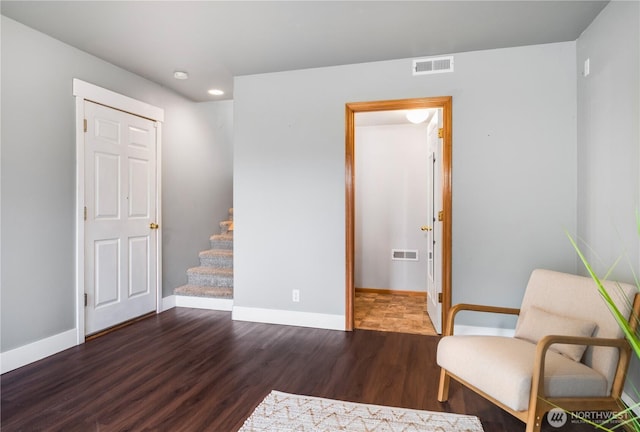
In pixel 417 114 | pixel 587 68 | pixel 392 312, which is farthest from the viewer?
pixel 392 312

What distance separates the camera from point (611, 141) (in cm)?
231

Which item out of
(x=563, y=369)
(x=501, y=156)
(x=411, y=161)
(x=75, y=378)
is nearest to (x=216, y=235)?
(x=75, y=378)

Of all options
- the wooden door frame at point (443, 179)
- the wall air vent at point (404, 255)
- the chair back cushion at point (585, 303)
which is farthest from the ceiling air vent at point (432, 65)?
the wall air vent at point (404, 255)

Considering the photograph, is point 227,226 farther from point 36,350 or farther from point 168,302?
point 36,350

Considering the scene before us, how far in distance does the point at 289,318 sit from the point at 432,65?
277 cm

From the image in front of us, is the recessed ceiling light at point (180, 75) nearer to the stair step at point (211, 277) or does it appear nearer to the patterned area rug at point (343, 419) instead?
the stair step at point (211, 277)

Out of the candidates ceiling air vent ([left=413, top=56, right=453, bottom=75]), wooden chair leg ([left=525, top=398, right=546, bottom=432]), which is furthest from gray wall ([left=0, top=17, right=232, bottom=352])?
wooden chair leg ([left=525, top=398, right=546, bottom=432])

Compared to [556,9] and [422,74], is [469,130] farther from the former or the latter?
[556,9]

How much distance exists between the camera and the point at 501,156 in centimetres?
302

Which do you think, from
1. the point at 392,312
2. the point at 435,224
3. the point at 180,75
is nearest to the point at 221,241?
the point at 180,75

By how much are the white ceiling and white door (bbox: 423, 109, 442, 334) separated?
0.81m

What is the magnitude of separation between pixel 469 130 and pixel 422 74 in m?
0.67

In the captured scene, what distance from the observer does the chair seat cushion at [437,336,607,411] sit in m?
1.62

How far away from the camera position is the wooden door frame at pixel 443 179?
3.12m
